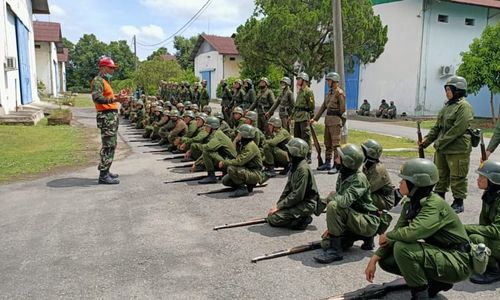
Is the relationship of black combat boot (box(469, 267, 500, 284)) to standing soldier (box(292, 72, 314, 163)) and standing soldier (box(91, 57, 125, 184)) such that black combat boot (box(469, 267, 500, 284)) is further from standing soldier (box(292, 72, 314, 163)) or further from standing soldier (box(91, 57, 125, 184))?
standing soldier (box(91, 57, 125, 184))

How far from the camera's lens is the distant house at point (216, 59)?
39.4 meters

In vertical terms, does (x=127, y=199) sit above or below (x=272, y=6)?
below

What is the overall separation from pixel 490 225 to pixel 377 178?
59.3 inches

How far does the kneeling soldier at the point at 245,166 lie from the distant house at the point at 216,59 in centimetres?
3138

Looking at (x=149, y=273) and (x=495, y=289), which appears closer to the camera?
(x=495, y=289)

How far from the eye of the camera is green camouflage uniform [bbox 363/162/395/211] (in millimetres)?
5332

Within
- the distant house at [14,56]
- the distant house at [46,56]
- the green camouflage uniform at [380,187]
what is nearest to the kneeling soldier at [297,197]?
the green camouflage uniform at [380,187]

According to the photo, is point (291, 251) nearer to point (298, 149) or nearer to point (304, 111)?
point (298, 149)

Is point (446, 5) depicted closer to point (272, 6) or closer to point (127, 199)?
point (272, 6)

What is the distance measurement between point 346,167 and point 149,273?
2.31 meters

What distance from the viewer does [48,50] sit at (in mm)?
38438

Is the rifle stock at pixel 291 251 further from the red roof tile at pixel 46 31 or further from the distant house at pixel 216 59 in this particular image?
the red roof tile at pixel 46 31

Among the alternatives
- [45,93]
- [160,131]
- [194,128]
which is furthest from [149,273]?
[45,93]

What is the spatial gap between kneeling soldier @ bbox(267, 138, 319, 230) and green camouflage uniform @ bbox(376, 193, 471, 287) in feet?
6.31
